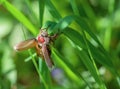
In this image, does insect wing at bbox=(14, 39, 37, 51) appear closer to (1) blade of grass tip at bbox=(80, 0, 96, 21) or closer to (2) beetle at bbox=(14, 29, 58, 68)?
(2) beetle at bbox=(14, 29, 58, 68)

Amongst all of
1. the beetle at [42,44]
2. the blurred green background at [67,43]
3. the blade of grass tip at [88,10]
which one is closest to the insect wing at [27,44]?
the beetle at [42,44]

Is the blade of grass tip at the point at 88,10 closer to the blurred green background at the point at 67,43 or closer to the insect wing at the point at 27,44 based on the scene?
the blurred green background at the point at 67,43

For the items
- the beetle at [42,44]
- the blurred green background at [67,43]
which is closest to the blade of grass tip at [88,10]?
the blurred green background at [67,43]

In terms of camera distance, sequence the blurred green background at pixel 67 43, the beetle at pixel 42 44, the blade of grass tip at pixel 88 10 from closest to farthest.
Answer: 1. the beetle at pixel 42 44
2. the blurred green background at pixel 67 43
3. the blade of grass tip at pixel 88 10

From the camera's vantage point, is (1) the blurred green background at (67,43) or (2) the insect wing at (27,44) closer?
(2) the insect wing at (27,44)

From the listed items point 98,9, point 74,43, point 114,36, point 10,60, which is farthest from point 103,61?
point 98,9

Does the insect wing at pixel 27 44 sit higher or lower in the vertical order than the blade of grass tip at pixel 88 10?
higher

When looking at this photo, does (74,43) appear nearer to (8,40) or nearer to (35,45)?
(35,45)

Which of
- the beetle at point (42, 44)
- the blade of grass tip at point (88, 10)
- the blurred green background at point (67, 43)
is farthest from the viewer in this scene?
the blade of grass tip at point (88, 10)

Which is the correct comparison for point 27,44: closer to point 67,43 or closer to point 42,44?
point 42,44

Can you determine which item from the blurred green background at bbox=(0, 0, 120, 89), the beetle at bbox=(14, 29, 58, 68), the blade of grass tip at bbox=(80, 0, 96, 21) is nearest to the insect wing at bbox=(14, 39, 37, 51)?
the beetle at bbox=(14, 29, 58, 68)

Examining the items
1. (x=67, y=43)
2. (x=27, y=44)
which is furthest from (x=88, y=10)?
(x=27, y=44)
